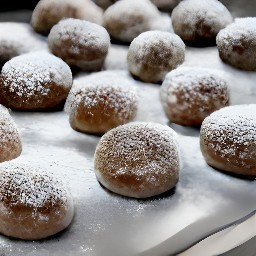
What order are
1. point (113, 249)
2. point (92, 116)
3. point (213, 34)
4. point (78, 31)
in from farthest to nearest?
point (213, 34) < point (78, 31) < point (92, 116) < point (113, 249)

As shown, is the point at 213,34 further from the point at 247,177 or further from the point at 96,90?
the point at 247,177

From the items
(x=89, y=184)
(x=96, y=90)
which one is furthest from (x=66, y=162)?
(x=96, y=90)

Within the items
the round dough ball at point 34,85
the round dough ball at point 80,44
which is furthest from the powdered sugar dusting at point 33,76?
the round dough ball at point 80,44

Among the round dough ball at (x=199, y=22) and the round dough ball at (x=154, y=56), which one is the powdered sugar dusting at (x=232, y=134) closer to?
the round dough ball at (x=154, y=56)

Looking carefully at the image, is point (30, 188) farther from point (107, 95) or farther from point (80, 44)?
point (80, 44)

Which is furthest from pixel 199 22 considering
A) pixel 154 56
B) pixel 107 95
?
pixel 107 95
